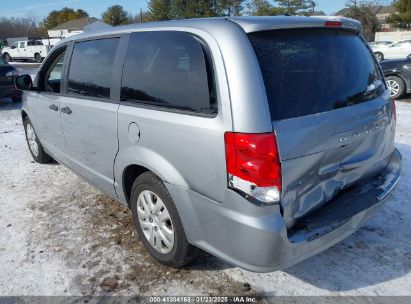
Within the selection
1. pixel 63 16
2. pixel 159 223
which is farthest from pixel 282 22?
pixel 63 16

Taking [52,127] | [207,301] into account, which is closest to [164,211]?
[207,301]

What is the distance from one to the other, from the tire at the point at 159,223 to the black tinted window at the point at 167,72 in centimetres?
61

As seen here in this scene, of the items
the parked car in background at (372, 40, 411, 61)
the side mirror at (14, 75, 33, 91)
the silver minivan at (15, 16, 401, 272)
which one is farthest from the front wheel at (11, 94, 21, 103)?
the parked car in background at (372, 40, 411, 61)

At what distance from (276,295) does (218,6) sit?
4521 cm

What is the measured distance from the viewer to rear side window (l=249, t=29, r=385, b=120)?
2.25 meters

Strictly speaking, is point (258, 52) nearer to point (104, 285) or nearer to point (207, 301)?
point (207, 301)

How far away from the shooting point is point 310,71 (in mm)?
2432

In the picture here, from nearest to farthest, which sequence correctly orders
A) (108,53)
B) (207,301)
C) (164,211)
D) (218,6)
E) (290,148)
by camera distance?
(290,148), (207,301), (164,211), (108,53), (218,6)

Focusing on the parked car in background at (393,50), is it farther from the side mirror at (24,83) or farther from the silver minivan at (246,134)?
the silver minivan at (246,134)

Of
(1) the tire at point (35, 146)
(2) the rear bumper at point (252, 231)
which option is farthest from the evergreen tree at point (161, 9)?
Answer: (2) the rear bumper at point (252, 231)

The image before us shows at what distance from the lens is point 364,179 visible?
282 centimetres

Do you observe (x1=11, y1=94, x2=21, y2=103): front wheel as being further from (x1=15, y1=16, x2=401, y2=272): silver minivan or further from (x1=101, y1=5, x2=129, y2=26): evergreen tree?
(x1=101, y1=5, x2=129, y2=26): evergreen tree

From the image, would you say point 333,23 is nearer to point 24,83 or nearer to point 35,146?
point 24,83

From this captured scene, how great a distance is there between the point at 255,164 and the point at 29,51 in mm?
35023
